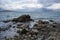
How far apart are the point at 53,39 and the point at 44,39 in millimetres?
1156

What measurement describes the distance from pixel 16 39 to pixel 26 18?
77.1ft

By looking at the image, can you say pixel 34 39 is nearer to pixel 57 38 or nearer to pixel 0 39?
pixel 57 38

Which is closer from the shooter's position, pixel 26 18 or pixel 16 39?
pixel 16 39

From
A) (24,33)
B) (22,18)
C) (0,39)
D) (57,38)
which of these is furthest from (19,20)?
(57,38)

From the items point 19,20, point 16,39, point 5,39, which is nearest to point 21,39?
point 16,39

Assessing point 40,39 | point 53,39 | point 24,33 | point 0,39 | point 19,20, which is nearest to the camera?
point 53,39

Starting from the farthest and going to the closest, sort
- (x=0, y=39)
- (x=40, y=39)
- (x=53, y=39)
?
(x=0, y=39)
(x=40, y=39)
(x=53, y=39)

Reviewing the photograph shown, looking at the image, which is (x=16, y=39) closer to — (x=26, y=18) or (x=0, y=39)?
(x=0, y=39)

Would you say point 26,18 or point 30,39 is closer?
point 30,39

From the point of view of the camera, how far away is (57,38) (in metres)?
15.1

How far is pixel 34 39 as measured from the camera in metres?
16.3

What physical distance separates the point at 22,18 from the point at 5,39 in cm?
2252

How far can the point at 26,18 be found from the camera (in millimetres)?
39781

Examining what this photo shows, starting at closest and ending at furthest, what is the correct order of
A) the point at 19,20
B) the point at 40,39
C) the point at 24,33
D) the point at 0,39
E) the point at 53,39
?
the point at 53,39, the point at 40,39, the point at 0,39, the point at 24,33, the point at 19,20
